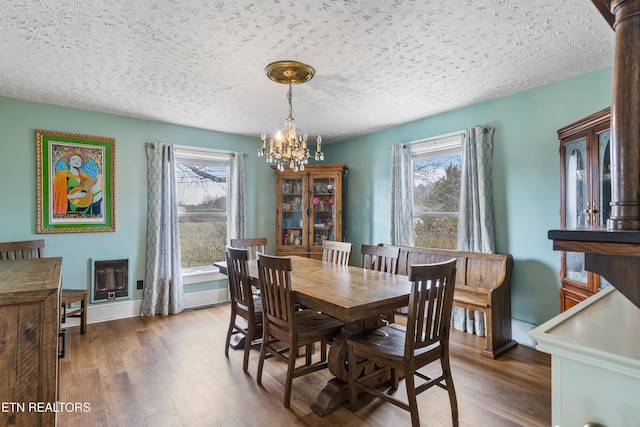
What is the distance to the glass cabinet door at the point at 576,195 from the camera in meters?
2.55

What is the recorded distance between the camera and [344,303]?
1.93 meters

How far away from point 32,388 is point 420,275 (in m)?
1.79

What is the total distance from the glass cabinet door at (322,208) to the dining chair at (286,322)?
260cm

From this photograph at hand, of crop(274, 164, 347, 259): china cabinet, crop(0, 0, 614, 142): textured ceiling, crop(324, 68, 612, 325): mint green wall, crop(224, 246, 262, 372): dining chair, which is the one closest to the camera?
crop(0, 0, 614, 142): textured ceiling

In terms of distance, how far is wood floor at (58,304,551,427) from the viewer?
2.06m

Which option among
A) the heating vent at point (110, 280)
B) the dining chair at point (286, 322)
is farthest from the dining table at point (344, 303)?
the heating vent at point (110, 280)

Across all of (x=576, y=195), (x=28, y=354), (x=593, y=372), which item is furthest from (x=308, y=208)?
(x=593, y=372)

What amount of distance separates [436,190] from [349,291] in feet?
7.92

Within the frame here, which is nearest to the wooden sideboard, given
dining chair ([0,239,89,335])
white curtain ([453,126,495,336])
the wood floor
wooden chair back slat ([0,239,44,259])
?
the wood floor

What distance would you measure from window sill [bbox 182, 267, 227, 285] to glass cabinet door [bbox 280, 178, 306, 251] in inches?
43.9

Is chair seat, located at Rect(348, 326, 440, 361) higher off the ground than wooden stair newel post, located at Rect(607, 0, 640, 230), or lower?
lower

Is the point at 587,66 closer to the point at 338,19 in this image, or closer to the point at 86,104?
the point at 338,19

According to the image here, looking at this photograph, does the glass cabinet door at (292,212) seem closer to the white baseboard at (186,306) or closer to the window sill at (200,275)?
the window sill at (200,275)

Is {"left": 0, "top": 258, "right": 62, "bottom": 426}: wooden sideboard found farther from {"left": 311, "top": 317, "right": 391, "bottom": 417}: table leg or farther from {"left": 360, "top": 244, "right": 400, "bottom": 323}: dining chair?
{"left": 360, "top": 244, "right": 400, "bottom": 323}: dining chair
